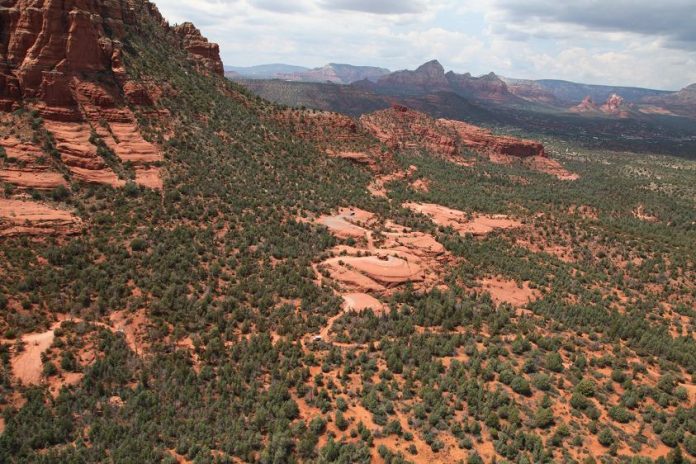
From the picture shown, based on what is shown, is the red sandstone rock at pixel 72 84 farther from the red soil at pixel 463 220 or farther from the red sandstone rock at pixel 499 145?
the red sandstone rock at pixel 499 145

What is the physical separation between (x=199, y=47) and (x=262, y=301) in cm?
6837

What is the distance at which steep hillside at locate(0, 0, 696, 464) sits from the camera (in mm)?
26703

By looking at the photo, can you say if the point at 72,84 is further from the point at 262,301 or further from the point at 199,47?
the point at 199,47

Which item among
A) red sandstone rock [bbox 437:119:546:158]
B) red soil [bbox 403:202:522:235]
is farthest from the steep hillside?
red sandstone rock [bbox 437:119:546:158]

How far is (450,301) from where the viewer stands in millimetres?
44562

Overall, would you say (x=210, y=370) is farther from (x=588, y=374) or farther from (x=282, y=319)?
(x=588, y=374)

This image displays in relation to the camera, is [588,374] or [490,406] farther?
[588,374]

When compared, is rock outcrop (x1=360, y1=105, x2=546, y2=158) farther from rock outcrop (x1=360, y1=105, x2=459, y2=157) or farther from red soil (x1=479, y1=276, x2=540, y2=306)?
red soil (x1=479, y1=276, x2=540, y2=306)

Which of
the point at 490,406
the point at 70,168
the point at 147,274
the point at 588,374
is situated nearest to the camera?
the point at 490,406

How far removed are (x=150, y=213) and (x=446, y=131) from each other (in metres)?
125

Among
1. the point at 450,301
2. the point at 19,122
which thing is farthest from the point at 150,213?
the point at 450,301

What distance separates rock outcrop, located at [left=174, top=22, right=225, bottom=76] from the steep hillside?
30.0 ft

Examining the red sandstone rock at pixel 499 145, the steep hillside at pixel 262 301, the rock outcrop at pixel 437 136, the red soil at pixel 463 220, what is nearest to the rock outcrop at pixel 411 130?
the rock outcrop at pixel 437 136

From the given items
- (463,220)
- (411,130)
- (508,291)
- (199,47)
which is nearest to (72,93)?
(199,47)
